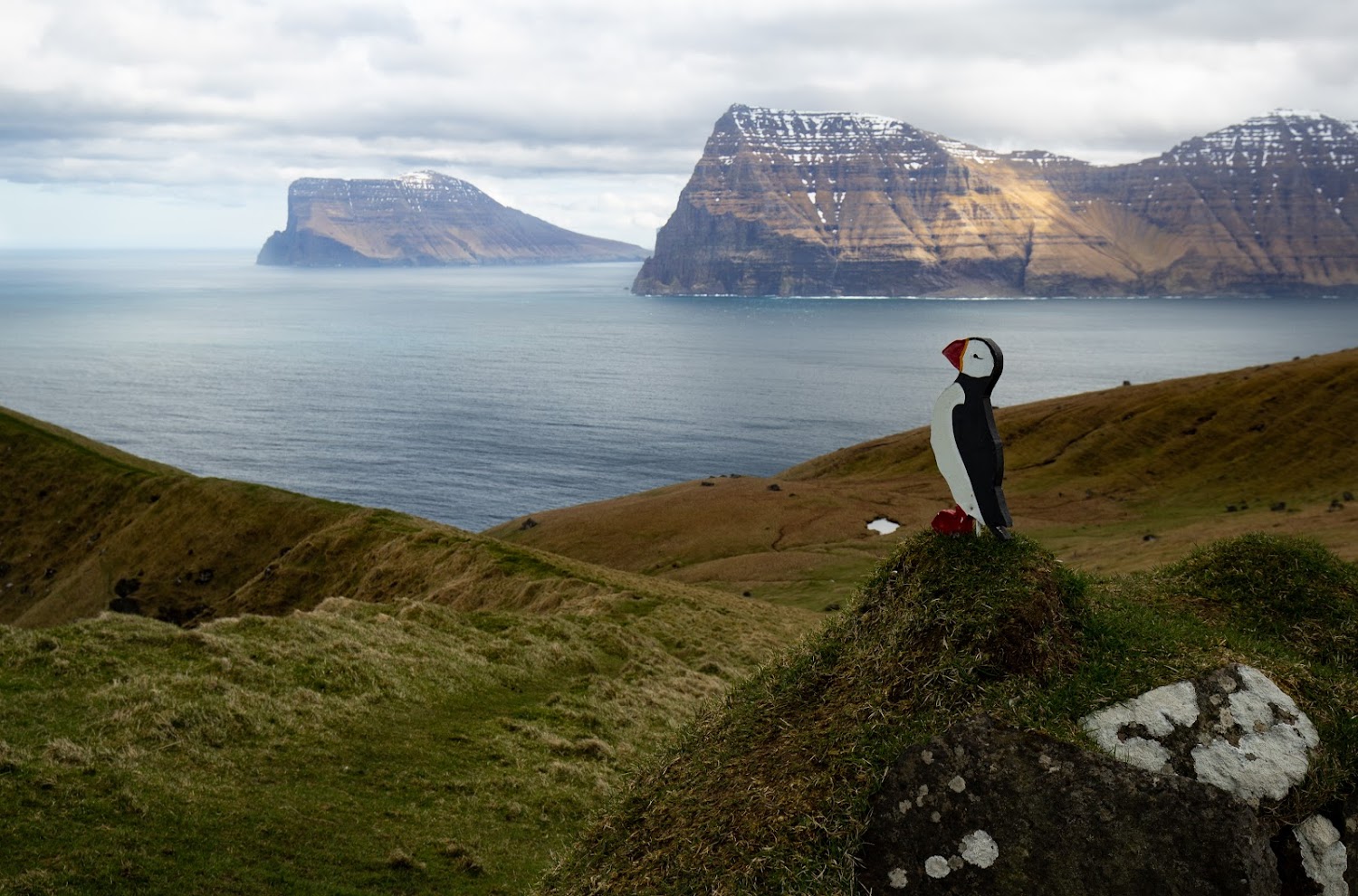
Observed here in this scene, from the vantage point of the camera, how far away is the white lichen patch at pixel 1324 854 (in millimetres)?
10906

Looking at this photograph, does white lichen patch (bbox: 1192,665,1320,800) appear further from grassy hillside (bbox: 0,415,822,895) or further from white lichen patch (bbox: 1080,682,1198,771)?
grassy hillside (bbox: 0,415,822,895)

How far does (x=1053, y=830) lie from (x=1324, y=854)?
2.96m

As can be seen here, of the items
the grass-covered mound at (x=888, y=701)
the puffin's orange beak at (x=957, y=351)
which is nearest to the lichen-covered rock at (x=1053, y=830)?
the grass-covered mound at (x=888, y=701)

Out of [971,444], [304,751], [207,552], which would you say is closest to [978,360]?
[971,444]

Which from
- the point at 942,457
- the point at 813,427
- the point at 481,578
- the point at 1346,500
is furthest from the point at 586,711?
the point at 813,427

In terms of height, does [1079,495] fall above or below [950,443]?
below

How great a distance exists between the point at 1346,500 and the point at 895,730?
2886 inches

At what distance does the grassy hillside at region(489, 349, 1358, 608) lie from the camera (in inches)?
2758

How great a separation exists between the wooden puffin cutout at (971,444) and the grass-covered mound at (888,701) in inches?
13.1

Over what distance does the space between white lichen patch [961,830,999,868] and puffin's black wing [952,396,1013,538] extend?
3989mm

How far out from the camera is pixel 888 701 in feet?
40.3

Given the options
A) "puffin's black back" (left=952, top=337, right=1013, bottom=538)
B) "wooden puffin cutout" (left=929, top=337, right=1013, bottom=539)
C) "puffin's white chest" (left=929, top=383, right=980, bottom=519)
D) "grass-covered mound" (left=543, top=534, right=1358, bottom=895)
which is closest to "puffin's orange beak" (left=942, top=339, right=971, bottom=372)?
"wooden puffin cutout" (left=929, top=337, right=1013, bottom=539)

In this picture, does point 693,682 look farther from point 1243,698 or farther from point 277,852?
point 1243,698

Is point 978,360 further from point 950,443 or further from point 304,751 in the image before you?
point 304,751
